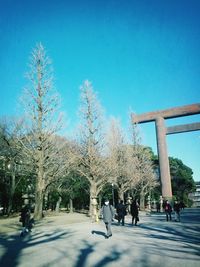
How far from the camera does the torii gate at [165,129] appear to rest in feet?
106

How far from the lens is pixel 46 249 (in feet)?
29.8

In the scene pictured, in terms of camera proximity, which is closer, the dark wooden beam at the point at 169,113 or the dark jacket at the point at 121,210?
the dark jacket at the point at 121,210

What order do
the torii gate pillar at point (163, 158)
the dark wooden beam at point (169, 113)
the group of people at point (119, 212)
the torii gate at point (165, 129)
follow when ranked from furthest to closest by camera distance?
the dark wooden beam at point (169, 113), the torii gate at point (165, 129), the torii gate pillar at point (163, 158), the group of people at point (119, 212)

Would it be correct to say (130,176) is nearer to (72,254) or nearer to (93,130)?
(93,130)

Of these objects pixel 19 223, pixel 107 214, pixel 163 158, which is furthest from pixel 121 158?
pixel 107 214

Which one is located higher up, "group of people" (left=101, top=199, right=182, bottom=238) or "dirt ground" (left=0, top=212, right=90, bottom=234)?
"group of people" (left=101, top=199, right=182, bottom=238)

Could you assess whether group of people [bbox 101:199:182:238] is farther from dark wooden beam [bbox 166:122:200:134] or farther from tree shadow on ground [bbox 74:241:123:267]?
dark wooden beam [bbox 166:122:200:134]

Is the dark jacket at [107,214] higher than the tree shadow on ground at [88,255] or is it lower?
higher

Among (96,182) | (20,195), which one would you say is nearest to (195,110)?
(96,182)

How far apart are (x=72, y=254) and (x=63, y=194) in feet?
126

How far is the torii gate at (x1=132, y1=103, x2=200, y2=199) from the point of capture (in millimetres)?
32344

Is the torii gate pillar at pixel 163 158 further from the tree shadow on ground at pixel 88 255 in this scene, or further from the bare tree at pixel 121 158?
the tree shadow on ground at pixel 88 255

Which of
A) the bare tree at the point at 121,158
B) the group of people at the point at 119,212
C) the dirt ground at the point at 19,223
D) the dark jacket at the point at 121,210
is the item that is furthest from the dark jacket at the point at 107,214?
the bare tree at the point at 121,158

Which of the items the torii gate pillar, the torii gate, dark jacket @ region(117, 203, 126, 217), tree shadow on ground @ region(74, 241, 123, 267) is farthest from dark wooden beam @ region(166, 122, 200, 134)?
tree shadow on ground @ region(74, 241, 123, 267)
